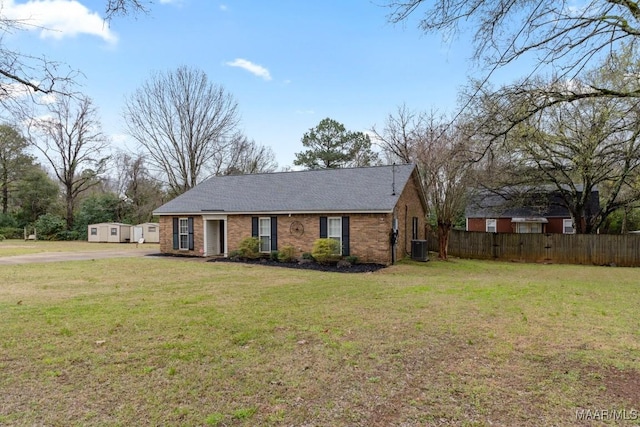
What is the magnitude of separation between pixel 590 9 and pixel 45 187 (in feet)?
144

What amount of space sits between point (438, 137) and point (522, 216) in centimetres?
2135

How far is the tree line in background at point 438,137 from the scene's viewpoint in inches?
184

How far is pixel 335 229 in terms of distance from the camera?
51.7 ft

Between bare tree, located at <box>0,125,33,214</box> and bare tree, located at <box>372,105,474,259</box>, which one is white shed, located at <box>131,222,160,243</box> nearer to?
bare tree, located at <box>0,125,33,214</box>

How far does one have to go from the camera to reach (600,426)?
9.89 feet

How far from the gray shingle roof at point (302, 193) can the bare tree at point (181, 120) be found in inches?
408

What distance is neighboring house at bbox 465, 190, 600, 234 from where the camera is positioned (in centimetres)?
2339

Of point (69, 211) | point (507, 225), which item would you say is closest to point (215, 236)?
point (507, 225)

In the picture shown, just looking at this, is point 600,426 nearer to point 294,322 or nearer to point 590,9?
point 294,322

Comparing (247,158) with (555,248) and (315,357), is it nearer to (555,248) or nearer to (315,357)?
(555,248)

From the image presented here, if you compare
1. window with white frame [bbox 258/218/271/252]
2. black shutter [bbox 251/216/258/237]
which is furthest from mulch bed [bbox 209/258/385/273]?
black shutter [bbox 251/216/258/237]

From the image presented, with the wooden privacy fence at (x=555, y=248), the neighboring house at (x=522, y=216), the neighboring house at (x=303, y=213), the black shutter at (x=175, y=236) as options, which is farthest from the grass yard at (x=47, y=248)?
the neighboring house at (x=522, y=216)

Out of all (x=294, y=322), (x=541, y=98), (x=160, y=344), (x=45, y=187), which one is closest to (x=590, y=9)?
(x=541, y=98)

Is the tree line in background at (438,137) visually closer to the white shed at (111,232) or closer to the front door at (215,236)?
the white shed at (111,232)
